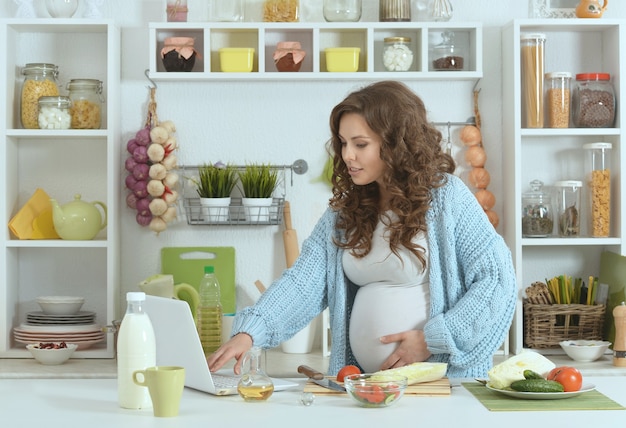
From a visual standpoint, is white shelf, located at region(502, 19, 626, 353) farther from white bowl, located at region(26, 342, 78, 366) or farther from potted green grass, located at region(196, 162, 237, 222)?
white bowl, located at region(26, 342, 78, 366)

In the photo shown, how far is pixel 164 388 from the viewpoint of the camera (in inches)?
67.5

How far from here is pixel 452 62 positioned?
11.3 feet

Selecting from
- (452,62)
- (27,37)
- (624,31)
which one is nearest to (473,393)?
(452,62)

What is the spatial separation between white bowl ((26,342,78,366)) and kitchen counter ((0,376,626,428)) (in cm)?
128

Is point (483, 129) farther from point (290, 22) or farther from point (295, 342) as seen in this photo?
point (295, 342)

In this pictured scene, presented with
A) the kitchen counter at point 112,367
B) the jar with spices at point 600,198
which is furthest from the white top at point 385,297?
the jar with spices at point 600,198

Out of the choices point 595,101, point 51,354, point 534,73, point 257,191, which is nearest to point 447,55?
point 534,73

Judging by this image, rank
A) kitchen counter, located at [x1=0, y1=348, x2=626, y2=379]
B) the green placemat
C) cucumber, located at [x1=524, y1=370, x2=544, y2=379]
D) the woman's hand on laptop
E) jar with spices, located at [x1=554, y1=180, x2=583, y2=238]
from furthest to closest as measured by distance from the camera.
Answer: jar with spices, located at [x1=554, y1=180, x2=583, y2=238] → kitchen counter, located at [x1=0, y1=348, x2=626, y2=379] → the woman's hand on laptop → cucumber, located at [x1=524, y1=370, x2=544, y2=379] → the green placemat

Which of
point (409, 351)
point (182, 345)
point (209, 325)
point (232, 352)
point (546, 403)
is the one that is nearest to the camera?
point (546, 403)

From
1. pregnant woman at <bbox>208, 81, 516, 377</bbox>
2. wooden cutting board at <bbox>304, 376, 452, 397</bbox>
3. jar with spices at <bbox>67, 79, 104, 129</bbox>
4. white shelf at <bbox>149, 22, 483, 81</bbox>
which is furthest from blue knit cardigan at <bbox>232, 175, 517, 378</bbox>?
jar with spices at <bbox>67, 79, 104, 129</bbox>

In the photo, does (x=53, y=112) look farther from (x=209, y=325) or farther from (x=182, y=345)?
(x=182, y=345)

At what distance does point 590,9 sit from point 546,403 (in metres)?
1.99

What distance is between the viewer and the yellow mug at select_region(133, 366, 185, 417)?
171 centimetres

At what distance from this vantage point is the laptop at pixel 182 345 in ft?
6.28
